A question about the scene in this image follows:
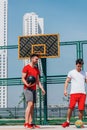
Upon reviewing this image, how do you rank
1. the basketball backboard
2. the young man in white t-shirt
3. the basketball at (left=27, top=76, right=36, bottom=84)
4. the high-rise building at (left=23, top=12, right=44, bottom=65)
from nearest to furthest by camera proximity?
the basketball at (left=27, top=76, right=36, bottom=84)
the young man in white t-shirt
the basketball backboard
the high-rise building at (left=23, top=12, right=44, bottom=65)

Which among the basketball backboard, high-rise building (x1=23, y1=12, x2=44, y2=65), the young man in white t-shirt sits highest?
high-rise building (x1=23, y1=12, x2=44, y2=65)

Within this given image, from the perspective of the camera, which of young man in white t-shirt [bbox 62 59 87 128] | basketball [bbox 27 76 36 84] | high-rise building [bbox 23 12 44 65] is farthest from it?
high-rise building [bbox 23 12 44 65]

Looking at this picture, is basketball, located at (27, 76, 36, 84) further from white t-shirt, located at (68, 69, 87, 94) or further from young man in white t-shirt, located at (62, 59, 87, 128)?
white t-shirt, located at (68, 69, 87, 94)

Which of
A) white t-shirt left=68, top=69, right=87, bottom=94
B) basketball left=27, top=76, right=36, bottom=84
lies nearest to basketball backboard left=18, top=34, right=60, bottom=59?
white t-shirt left=68, top=69, right=87, bottom=94

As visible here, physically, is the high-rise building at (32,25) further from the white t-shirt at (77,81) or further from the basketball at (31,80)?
the basketball at (31,80)

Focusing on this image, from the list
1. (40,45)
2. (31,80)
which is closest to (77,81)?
(31,80)

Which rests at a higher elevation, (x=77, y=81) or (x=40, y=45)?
(x=40, y=45)

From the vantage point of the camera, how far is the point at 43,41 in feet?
34.6

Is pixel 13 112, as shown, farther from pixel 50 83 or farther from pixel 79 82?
pixel 79 82

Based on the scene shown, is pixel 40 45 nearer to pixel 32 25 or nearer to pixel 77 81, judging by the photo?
pixel 77 81

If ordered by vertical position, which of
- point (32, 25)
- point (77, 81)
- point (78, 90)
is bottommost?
point (78, 90)

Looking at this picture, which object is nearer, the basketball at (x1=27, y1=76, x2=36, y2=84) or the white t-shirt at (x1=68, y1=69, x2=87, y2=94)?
the basketball at (x1=27, y1=76, x2=36, y2=84)

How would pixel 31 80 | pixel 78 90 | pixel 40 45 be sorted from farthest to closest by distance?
pixel 40 45
pixel 78 90
pixel 31 80

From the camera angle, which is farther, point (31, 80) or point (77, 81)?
point (77, 81)
